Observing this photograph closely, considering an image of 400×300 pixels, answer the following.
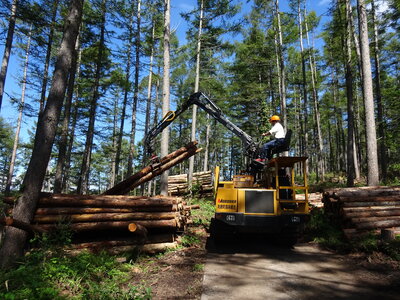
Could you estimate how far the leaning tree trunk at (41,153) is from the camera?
514 cm

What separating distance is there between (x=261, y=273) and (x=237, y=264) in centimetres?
76

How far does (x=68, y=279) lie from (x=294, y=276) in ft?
14.6

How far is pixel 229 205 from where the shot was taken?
6801mm

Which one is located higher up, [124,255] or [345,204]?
[345,204]

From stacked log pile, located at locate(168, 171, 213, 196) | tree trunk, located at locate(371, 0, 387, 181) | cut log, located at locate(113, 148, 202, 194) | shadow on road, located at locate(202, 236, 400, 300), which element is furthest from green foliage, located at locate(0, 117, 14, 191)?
tree trunk, located at locate(371, 0, 387, 181)

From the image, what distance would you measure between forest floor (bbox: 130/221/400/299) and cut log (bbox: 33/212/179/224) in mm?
1028

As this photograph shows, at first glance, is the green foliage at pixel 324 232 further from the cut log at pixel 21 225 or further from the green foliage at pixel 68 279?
the cut log at pixel 21 225

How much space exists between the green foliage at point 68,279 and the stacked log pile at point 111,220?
76cm

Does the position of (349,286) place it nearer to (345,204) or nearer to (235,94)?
(345,204)

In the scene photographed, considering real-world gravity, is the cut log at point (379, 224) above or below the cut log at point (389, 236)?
above

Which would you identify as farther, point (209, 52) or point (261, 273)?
point (209, 52)

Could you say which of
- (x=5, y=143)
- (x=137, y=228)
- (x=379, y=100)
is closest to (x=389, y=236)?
(x=137, y=228)

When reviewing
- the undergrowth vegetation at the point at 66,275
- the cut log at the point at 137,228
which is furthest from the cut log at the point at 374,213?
the cut log at the point at 137,228

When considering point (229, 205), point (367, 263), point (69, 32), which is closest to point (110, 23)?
point (69, 32)
